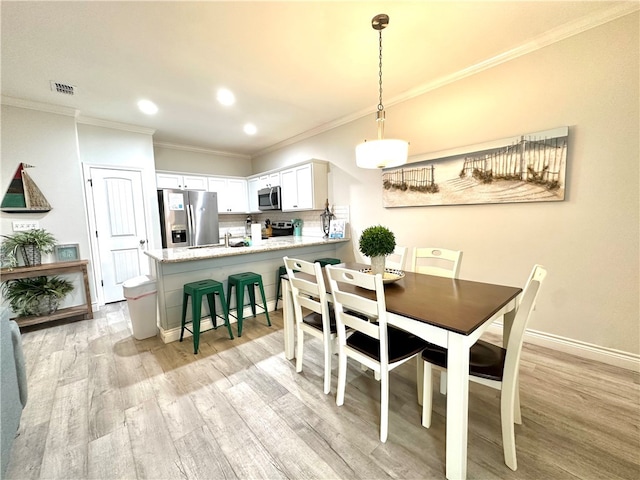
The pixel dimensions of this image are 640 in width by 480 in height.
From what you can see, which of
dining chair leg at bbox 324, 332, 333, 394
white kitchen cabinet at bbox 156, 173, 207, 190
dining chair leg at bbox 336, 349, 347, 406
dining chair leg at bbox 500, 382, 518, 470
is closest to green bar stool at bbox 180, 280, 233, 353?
dining chair leg at bbox 324, 332, 333, 394

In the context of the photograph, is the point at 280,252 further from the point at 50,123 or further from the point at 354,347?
the point at 50,123

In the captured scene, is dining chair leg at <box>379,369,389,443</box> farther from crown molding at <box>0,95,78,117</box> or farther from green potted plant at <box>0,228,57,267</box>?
crown molding at <box>0,95,78,117</box>

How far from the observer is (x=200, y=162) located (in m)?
5.47

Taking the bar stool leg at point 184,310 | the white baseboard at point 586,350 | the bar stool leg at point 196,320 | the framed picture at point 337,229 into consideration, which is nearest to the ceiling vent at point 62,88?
the bar stool leg at point 184,310

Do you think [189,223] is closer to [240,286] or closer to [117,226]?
[117,226]

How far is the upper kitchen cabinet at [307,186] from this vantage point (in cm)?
416

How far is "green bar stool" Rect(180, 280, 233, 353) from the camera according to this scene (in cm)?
248

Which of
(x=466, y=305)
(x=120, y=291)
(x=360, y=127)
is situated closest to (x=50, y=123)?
(x=120, y=291)

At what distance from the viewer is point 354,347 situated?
1.64 meters

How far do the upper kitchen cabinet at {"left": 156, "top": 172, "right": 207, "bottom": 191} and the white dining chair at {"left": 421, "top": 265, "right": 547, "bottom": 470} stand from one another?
4.95 m

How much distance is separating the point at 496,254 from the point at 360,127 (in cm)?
244

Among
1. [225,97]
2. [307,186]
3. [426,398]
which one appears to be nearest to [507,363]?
[426,398]

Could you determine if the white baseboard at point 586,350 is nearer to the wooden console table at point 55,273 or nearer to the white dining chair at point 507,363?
the white dining chair at point 507,363

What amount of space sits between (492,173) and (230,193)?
15.5 feet
